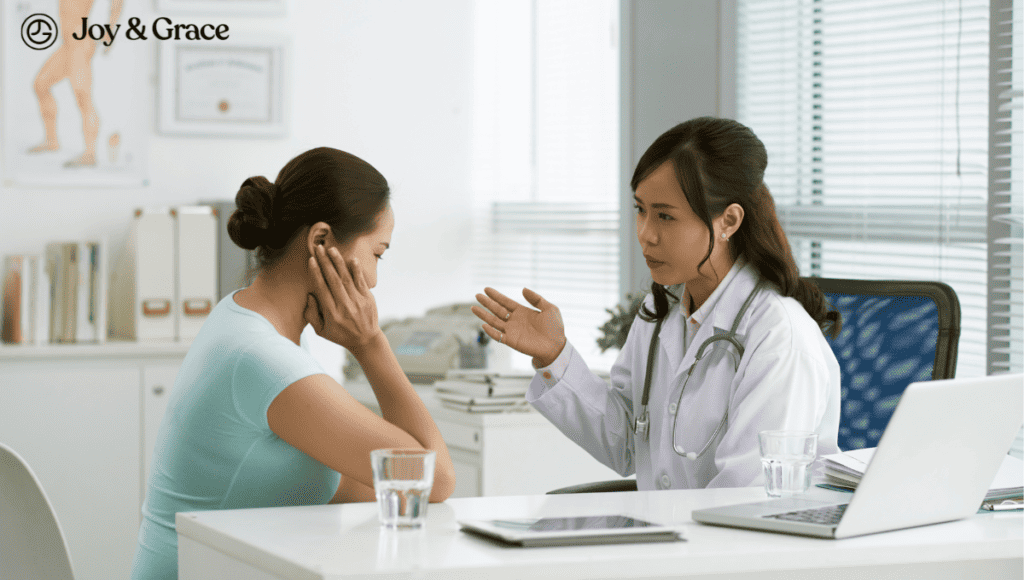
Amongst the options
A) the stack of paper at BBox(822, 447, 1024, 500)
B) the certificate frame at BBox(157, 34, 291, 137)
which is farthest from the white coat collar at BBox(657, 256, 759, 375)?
the certificate frame at BBox(157, 34, 291, 137)

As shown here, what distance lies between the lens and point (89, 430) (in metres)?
3.44

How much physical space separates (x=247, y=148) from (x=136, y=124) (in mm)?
425

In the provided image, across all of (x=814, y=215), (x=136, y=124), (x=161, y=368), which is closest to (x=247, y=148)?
(x=136, y=124)

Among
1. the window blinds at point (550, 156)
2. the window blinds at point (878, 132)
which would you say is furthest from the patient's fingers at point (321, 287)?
the window blinds at point (550, 156)

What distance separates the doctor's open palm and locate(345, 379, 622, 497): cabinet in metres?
0.88

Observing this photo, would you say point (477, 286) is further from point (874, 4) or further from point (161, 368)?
point (874, 4)

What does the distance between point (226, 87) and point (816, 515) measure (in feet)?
11.1

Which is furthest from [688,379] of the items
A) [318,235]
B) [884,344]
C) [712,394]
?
[318,235]

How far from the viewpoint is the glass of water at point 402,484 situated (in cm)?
113

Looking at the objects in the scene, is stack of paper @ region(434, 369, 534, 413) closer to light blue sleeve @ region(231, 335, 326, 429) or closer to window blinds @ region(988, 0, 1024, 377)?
window blinds @ region(988, 0, 1024, 377)

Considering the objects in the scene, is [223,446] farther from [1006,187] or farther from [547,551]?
[1006,187]

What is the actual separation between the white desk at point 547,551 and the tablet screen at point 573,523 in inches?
1.6

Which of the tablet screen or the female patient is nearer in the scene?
the tablet screen

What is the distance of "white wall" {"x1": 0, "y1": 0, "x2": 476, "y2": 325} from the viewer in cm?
388
